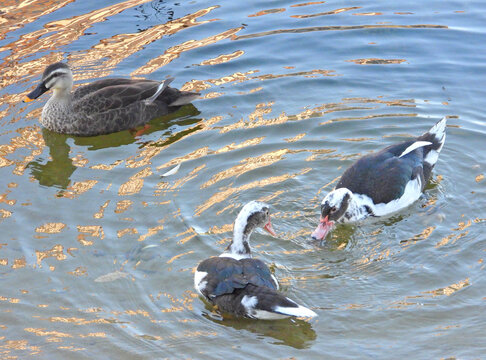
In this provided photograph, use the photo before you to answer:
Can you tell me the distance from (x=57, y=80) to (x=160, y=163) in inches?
95.5

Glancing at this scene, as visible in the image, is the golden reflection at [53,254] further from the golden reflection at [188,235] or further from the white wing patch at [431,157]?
the white wing patch at [431,157]

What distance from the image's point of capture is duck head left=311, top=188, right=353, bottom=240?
327 inches

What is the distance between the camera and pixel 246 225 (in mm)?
7680

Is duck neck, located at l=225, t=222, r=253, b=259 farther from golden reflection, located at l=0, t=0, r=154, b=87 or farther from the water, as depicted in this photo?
golden reflection, located at l=0, t=0, r=154, b=87

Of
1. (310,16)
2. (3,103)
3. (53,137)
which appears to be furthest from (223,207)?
(310,16)

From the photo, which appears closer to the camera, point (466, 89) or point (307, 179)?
point (307, 179)

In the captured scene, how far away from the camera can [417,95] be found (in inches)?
445

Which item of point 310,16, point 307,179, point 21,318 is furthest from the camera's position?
point 310,16

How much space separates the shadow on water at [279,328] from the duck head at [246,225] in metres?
0.75

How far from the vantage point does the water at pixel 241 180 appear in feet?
22.6

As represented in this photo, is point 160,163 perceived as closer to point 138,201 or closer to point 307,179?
point 138,201

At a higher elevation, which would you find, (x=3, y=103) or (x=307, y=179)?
(x=3, y=103)

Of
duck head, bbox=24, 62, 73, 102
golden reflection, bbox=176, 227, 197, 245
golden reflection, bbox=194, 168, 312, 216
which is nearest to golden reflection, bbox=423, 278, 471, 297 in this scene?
golden reflection, bbox=176, 227, 197, 245

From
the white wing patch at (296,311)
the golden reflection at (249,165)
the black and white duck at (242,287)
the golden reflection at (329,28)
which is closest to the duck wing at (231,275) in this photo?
the black and white duck at (242,287)
